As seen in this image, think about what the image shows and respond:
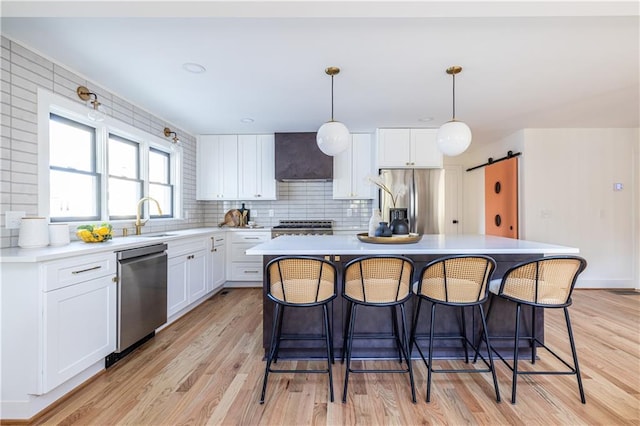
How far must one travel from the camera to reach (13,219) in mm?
1995

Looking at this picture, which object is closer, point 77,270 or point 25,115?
point 77,270

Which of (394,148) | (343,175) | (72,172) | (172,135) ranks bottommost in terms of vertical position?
(72,172)

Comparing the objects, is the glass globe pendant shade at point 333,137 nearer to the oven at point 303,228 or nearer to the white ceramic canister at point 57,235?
the oven at point 303,228

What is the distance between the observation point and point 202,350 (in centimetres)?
249

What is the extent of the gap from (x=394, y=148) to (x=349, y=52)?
2190 mm

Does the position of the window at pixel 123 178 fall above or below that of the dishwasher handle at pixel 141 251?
above

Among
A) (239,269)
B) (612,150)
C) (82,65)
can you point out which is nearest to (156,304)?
(239,269)

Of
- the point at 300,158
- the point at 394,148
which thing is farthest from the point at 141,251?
the point at 394,148

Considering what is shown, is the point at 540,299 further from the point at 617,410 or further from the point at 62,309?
the point at 62,309

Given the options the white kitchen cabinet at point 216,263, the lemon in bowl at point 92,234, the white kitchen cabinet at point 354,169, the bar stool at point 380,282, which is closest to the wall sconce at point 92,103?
the lemon in bowl at point 92,234

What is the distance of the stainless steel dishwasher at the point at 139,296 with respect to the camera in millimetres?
2252

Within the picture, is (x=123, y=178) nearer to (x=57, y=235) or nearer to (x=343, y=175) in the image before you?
(x=57, y=235)

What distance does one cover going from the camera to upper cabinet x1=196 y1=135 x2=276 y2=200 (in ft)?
15.1

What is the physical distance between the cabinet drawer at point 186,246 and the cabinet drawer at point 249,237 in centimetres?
60
